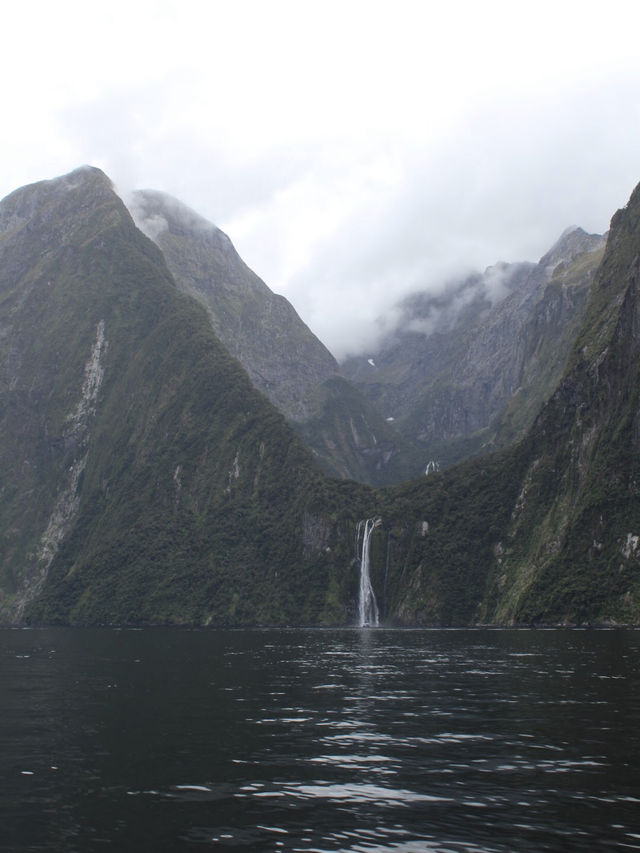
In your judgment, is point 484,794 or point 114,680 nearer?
point 484,794

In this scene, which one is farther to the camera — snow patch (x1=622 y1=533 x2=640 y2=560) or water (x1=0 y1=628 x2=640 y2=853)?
snow patch (x1=622 y1=533 x2=640 y2=560)

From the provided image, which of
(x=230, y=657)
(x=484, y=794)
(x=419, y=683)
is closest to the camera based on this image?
(x=484, y=794)

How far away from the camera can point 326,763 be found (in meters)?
33.1

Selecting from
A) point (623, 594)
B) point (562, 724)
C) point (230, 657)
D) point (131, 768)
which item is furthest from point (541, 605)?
point (131, 768)

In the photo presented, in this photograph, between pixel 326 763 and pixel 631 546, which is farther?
pixel 631 546

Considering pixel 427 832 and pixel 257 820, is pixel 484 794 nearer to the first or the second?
pixel 427 832

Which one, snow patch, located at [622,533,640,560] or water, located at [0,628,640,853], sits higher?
snow patch, located at [622,533,640,560]

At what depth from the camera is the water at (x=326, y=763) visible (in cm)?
2355

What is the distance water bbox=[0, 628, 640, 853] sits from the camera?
77.3 feet

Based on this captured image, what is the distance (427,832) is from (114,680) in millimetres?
49992

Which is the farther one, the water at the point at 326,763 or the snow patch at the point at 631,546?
the snow patch at the point at 631,546

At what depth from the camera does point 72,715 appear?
47.9m

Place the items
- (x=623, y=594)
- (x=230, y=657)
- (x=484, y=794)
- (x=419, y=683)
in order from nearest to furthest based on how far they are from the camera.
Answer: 1. (x=484, y=794)
2. (x=419, y=683)
3. (x=230, y=657)
4. (x=623, y=594)

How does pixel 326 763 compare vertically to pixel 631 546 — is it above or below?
below
